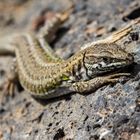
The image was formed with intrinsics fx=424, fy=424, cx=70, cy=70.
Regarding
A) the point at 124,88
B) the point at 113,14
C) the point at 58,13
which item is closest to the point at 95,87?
the point at 124,88

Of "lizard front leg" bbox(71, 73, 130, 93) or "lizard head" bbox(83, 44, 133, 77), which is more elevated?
"lizard head" bbox(83, 44, 133, 77)

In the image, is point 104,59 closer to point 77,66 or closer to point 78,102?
point 77,66

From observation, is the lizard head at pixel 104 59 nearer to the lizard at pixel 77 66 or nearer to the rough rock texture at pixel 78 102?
the lizard at pixel 77 66

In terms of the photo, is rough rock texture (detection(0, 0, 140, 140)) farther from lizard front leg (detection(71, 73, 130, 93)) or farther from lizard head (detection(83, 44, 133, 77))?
lizard head (detection(83, 44, 133, 77))

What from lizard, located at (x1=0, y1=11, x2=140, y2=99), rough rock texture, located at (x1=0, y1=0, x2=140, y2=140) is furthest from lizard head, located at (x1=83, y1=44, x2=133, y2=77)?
rough rock texture, located at (x1=0, y1=0, x2=140, y2=140)

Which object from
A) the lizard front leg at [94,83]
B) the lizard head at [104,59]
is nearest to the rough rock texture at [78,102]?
the lizard front leg at [94,83]

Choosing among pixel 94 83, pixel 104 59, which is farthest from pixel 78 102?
pixel 104 59

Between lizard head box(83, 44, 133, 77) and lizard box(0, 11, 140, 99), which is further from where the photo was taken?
lizard box(0, 11, 140, 99)

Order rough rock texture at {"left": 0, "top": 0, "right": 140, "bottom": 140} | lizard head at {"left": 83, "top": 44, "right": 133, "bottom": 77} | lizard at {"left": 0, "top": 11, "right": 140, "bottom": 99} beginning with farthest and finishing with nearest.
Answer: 1. lizard at {"left": 0, "top": 11, "right": 140, "bottom": 99}
2. lizard head at {"left": 83, "top": 44, "right": 133, "bottom": 77}
3. rough rock texture at {"left": 0, "top": 0, "right": 140, "bottom": 140}
